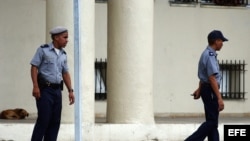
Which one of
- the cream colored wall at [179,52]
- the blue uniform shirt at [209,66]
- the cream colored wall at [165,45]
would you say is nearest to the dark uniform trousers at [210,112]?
the blue uniform shirt at [209,66]

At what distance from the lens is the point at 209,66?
1245 centimetres

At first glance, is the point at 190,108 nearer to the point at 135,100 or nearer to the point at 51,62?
the point at 135,100

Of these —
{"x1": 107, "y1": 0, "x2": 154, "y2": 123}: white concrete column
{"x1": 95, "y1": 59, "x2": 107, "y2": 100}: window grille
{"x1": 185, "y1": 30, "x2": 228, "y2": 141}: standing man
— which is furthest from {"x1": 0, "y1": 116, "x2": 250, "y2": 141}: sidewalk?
{"x1": 95, "y1": 59, "x2": 107, "y2": 100}: window grille

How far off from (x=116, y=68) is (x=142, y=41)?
28.2 inches

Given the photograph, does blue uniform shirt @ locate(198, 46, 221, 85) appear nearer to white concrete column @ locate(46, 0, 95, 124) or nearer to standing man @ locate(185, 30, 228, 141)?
standing man @ locate(185, 30, 228, 141)

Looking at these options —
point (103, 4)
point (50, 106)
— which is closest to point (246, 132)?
point (50, 106)

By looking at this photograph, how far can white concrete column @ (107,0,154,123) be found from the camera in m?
15.2

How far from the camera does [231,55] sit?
22.0 meters

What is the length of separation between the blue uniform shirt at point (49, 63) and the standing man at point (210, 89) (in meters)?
2.30

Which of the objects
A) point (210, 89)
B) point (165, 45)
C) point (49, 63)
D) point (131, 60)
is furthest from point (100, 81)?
point (49, 63)

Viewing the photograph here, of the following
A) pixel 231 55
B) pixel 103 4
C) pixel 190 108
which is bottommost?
pixel 190 108

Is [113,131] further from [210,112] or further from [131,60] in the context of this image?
[210,112]

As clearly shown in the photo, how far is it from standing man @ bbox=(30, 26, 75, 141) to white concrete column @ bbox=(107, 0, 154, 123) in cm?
353

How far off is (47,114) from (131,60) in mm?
4005
